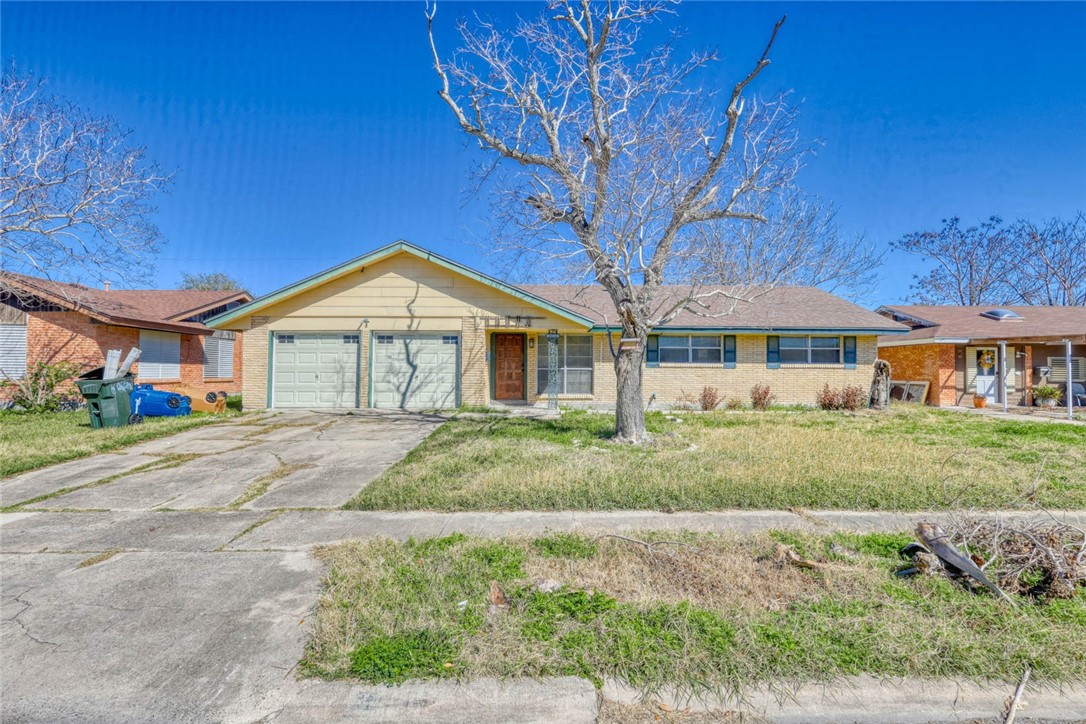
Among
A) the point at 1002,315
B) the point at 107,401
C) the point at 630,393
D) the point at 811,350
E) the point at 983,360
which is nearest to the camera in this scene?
the point at 630,393

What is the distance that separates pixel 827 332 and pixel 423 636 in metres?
17.0

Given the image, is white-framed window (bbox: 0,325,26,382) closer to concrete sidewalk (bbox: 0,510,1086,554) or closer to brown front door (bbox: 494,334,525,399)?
concrete sidewalk (bbox: 0,510,1086,554)

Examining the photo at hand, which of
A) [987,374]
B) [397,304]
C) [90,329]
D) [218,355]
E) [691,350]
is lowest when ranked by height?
[987,374]

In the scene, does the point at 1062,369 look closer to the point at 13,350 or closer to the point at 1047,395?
the point at 1047,395

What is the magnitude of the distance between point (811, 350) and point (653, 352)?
528 centimetres

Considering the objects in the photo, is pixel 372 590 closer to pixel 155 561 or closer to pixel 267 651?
pixel 267 651

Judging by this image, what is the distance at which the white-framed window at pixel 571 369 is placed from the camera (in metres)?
16.9

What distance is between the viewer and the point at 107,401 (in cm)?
1135

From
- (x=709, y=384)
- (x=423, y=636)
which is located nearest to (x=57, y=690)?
(x=423, y=636)

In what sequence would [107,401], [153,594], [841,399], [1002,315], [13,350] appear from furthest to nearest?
1. [1002,315]
2. [841,399]
3. [13,350]
4. [107,401]
5. [153,594]

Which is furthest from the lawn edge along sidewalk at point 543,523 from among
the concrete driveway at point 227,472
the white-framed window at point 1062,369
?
the white-framed window at point 1062,369

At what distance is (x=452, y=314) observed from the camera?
15.0m

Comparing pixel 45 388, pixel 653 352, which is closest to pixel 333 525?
pixel 653 352

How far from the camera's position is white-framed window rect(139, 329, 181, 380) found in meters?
17.0
